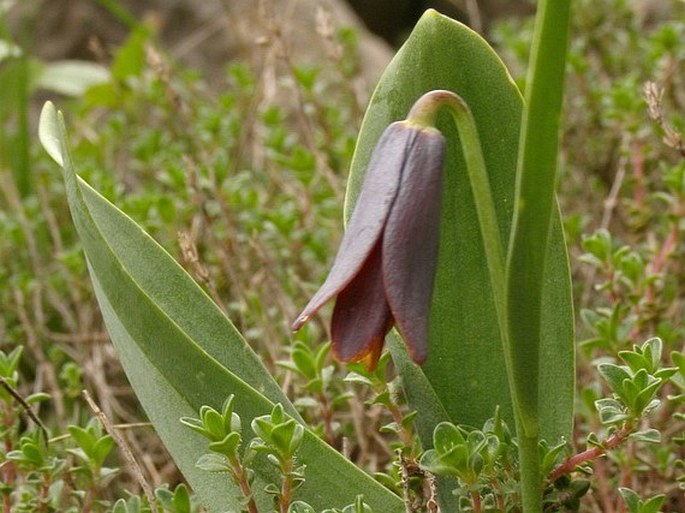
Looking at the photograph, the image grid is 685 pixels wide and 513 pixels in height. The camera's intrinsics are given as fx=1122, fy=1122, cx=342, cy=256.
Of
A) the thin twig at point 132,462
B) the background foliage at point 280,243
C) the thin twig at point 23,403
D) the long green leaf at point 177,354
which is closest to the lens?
the long green leaf at point 177,354

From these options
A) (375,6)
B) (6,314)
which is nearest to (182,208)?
(6,314)

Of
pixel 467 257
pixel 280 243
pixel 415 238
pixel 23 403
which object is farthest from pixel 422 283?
pixel 280 243

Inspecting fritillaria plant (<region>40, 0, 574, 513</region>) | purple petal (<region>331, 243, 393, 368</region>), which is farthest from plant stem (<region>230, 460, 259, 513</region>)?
purple petal (<region>331, 243, 393, 368</region>)

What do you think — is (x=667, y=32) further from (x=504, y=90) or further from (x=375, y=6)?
(x=375, y=6)

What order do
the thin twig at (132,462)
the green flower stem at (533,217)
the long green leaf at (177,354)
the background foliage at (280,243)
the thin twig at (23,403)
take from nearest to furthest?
the green flower stem at (533,217) < the long green leaf at (177,354) < the thin twig at (132,462) < the thin twig at (23,403) < the background foliage at (280,243)

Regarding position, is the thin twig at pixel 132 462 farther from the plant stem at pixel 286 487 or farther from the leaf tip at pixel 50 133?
the leaf tip at pixel 50 133

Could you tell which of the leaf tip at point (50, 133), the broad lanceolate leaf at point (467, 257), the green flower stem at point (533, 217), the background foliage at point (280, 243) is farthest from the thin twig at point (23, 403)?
the green flower stem at point (533, 217)
